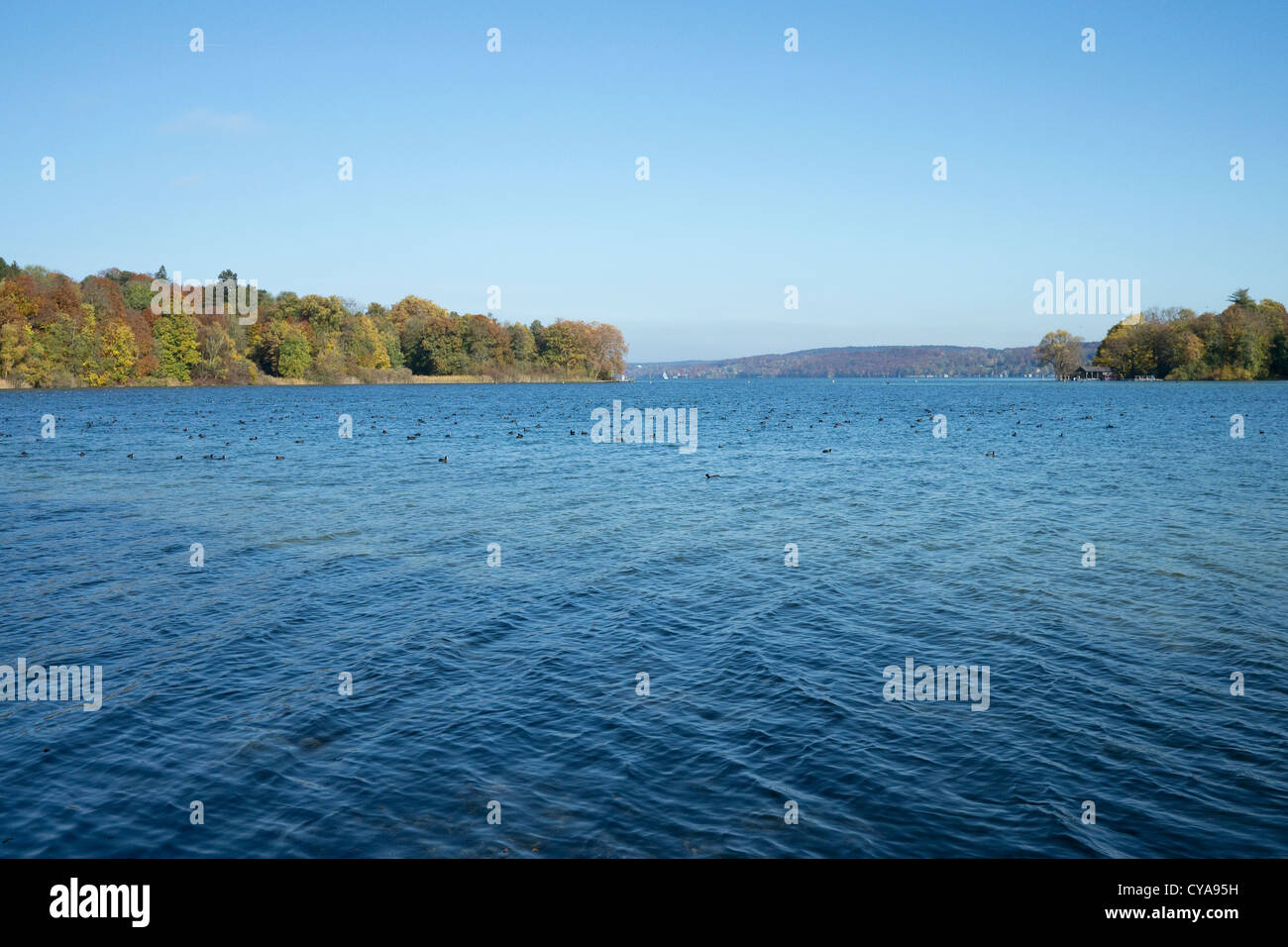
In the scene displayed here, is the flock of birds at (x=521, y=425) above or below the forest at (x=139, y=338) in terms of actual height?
below

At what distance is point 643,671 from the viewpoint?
52.4ft

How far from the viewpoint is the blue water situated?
10.6 metres

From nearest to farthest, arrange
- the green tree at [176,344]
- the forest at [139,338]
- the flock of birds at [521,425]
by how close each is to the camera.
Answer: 1. the flock of birds at [521,425]
2. the forest at [139,338]
3. the green tree at [176,344]

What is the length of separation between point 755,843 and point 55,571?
73.1 feet

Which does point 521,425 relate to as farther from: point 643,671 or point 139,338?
point 139,338

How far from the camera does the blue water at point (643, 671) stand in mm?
10586

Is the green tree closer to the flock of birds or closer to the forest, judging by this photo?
the forest

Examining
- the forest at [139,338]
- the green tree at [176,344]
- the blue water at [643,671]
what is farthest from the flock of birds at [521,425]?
the green tree at [176,344]

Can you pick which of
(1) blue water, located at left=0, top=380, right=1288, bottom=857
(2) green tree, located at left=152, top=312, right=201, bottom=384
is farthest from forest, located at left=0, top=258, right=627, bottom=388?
(1) blue water, located at left=0, top=380, right=1288, bottom=857

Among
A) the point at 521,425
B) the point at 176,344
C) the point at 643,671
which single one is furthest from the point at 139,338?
the point at 643,671

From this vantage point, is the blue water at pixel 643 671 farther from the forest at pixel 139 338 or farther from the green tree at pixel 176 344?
the green tree at pixel 176 344
